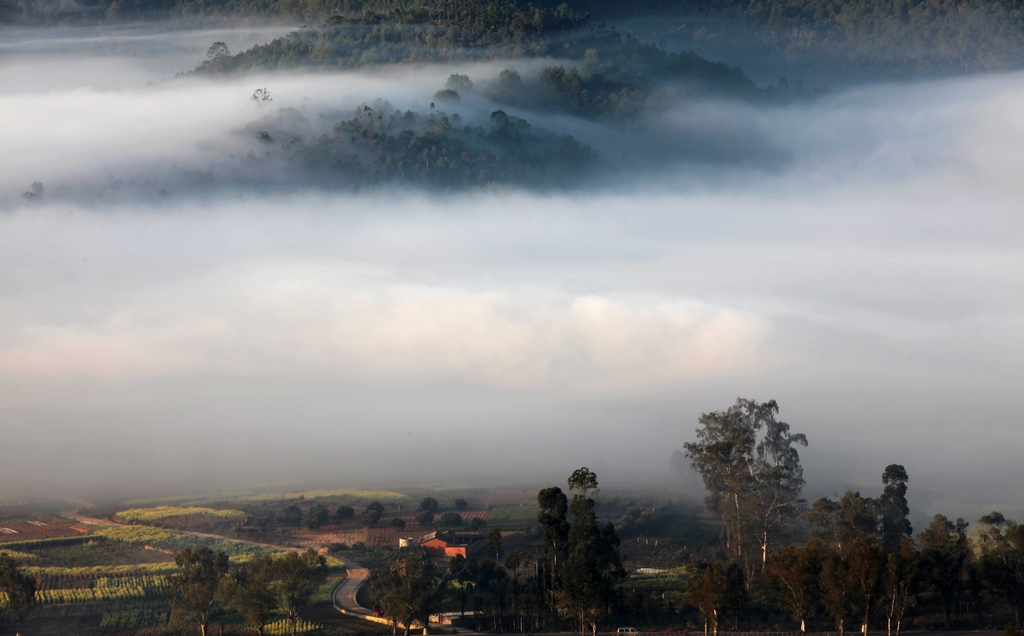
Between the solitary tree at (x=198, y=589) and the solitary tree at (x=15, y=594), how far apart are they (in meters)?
8.48

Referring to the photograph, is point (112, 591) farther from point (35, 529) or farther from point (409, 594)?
point (409, 594)

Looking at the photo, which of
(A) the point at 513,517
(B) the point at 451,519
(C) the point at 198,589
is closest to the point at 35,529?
(C) the point at 198,589

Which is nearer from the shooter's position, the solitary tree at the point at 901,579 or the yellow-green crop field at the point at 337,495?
the solitary tree at the point at 901,579

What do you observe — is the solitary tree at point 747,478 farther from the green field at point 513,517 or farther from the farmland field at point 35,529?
the farmland field at point 35,529

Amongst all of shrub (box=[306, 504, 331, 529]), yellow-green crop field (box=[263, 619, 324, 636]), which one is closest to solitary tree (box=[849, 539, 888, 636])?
yellow-green crop field (box=[263, 619, 324, 636])

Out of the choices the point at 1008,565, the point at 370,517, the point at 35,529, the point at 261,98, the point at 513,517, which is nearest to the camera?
the point at 1008,565

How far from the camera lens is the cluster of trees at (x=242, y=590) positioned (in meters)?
66.4

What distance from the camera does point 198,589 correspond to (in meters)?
67.2

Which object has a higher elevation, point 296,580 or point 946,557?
point 946,557

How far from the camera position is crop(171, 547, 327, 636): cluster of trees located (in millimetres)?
66438

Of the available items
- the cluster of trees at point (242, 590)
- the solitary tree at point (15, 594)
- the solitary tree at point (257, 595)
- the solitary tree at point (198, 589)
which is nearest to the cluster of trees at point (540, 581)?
the cluster of trees at point (242, 590)

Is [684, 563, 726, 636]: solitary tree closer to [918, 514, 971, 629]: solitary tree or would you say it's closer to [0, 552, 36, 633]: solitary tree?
[918, 514, 971, 629]: solitary tree

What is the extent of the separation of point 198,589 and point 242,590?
2.87 meters

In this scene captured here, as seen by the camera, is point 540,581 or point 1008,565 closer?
point 1008,565
